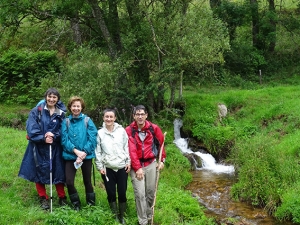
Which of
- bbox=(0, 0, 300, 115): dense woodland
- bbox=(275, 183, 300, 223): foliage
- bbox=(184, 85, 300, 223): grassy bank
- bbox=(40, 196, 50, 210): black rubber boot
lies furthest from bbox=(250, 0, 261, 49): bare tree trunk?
bbox=(40, 196, 50, 210): black rubber boot

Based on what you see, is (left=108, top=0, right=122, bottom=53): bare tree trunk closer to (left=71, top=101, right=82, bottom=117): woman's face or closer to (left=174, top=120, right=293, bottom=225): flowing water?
(left=174, top=120, right=293, bottom=225): flowing water

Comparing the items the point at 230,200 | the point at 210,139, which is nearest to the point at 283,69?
the point at 210,139

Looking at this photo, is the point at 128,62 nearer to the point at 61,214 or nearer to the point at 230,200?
the point at 230,200

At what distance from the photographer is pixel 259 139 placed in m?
13.4

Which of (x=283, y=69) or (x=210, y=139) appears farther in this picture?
(x=283, y=69)

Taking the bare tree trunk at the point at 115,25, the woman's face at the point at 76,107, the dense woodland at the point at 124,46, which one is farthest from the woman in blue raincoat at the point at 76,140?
the bare tree trunk at the point at 115,25

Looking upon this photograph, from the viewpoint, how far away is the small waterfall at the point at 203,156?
13.4 metres

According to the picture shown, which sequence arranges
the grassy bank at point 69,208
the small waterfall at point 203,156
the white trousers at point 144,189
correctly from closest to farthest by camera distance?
the grassy bank at point 69,208 < the white trousers at point 144,189 < the small waterfall at point 203,156

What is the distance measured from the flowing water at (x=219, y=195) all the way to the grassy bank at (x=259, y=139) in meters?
0.30

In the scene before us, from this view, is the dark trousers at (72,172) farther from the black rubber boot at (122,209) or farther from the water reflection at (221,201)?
the water reflection at (221,201)

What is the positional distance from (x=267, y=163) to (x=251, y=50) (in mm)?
16027

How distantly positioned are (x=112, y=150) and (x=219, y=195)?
5.48 m

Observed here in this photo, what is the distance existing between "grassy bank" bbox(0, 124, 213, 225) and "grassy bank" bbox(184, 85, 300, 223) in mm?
2003

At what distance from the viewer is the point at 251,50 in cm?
2536
